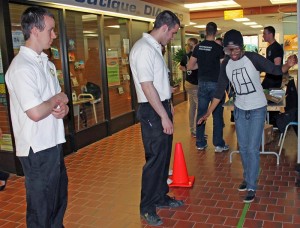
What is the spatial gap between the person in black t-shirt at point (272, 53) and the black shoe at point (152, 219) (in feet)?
11.6

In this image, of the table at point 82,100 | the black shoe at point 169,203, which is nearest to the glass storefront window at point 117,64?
the table at point 82,100

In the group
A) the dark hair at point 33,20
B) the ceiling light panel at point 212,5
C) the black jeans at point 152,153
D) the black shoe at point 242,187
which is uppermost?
the ceiling light panel at point 212,5

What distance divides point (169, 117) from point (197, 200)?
1.01 m

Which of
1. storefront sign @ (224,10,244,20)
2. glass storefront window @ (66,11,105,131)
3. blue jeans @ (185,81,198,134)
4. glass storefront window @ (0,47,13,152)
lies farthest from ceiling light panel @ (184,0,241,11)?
glass storefront window @ (0,47,13,152)

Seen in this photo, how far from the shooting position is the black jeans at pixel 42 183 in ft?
7.43

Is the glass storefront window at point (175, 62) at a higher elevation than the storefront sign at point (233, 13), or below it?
below

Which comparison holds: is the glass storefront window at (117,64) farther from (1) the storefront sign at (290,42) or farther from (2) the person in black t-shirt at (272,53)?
(1) the storefront sign at (290,42)

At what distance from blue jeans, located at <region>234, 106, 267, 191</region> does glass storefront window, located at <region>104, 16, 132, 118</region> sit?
12.7ft

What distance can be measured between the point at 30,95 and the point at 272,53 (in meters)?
4.65

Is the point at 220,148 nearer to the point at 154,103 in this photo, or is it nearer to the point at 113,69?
the point at 154,103

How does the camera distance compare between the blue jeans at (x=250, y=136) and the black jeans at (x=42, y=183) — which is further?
the blue jeans at (x=250, y=136)

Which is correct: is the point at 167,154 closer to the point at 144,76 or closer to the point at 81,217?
the point at 144,76

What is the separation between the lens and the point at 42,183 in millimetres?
2285

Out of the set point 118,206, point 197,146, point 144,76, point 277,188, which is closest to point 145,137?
point 144,76
